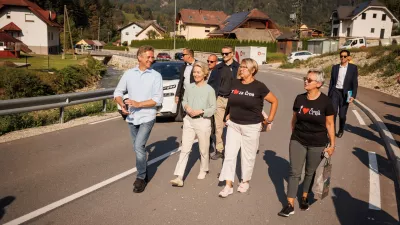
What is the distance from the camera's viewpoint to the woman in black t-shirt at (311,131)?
14.6 feet

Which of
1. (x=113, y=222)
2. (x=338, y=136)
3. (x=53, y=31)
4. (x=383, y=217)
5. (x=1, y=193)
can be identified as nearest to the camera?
(x=113, y=222)

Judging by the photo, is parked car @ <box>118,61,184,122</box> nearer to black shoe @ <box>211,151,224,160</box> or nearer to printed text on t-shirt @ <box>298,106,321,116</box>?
black shoe @ <box>211,151,224,160</box>

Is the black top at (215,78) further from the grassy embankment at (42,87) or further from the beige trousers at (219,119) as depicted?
the grassy embankment at (42,87)

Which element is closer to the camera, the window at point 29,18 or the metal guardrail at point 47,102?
the metal guardrail at point 47,102

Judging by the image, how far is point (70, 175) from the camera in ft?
19.2

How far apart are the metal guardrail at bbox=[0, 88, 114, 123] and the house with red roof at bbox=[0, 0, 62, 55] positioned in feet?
165

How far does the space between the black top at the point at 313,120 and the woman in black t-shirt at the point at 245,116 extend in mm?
507

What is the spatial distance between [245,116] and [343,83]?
4384 mm

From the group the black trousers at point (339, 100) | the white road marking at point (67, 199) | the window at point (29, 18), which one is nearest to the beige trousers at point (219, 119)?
the white road marking at point (67, 199)

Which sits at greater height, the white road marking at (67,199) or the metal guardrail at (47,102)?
the metal guardrail at (47,102)

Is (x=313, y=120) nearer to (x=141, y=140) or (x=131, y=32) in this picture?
(x=141, y=140)

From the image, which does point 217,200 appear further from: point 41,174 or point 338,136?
point 338,136

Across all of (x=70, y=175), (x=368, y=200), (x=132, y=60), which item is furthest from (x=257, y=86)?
(x=132, y=60)

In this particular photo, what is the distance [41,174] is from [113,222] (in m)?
2.20
